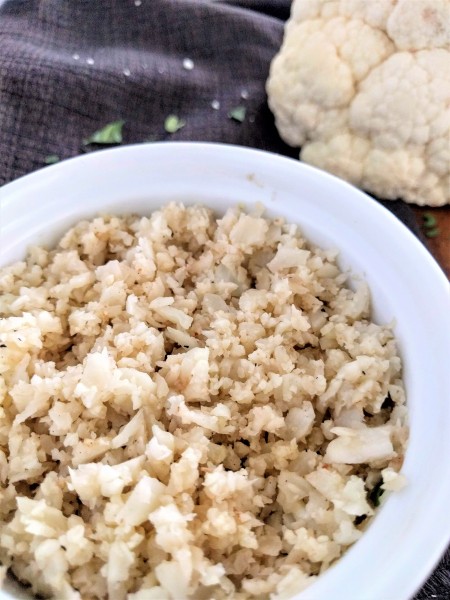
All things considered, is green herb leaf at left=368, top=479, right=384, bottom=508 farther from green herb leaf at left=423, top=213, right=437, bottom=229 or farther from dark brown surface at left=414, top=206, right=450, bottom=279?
green herb leaf at left=423, top=213, right=437, bottom=229

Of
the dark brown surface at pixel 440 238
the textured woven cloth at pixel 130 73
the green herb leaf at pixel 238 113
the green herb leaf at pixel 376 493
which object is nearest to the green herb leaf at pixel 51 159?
the textured woven cloth at pixel 130 73

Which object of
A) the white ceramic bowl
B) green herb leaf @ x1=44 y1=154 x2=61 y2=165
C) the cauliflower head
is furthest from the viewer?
green herb leaf @ x1=44 y1=154 x2=61 y2=165

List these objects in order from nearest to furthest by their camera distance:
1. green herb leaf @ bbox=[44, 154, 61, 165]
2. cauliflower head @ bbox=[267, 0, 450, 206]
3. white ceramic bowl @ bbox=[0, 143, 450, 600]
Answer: white ceramic bowl @ bbox=[0, 143, 450, 600] < cauliflower head @ bbox=[267, 0, 450, 206] < green herb leaf @ bbox=[44, 154, 61, 165]

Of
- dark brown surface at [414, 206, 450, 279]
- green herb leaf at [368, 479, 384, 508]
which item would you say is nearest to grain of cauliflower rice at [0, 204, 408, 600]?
green herb leaf at [368, 479, 384, 508]

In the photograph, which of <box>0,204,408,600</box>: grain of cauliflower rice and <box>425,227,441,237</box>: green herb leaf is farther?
<box>425,227,441,237</box>: green herb leaf

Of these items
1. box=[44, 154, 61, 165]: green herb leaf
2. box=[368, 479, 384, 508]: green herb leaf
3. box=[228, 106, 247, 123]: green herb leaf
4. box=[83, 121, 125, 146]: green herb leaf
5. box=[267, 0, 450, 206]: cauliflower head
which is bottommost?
box=[44, 154, 61, 165]: green herb leaf

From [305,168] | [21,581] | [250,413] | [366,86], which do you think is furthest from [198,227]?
[21,581]

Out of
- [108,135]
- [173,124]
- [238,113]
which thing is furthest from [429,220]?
[108,135]

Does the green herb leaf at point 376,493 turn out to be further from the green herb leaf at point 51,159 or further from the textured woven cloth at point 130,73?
the green herb leaf at point 51,159

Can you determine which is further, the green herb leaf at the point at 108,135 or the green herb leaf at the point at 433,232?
the green herb leaf at the point at 108,135
